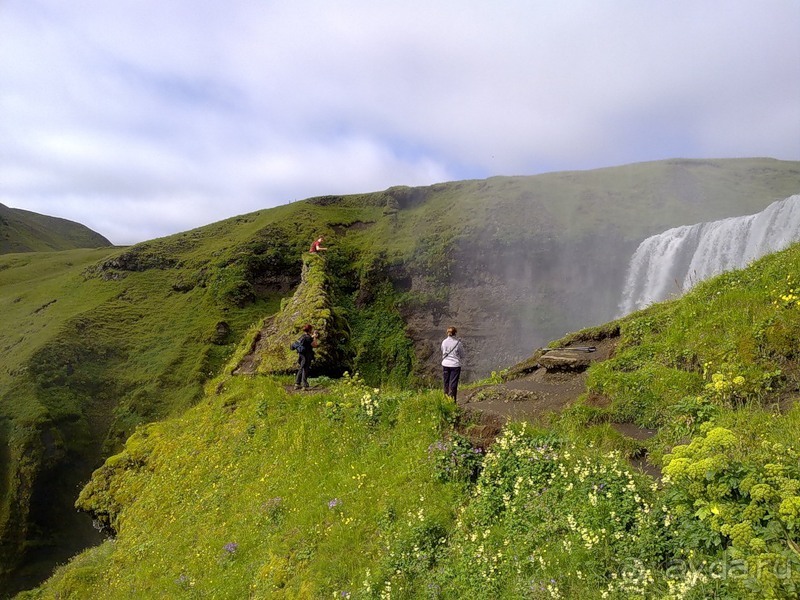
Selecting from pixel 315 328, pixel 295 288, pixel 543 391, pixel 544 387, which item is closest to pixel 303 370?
pixel 315 328

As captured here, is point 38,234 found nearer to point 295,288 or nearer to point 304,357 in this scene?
point 295,288

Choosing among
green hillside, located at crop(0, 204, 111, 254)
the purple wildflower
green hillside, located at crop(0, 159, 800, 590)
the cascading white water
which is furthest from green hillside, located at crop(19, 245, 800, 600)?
green hillside, located at crop(0, 204, 111, 254)

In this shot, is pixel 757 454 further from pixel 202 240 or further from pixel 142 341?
pixel 202 240

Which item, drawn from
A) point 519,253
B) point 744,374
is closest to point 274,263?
point 519,253

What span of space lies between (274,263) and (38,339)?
2220 centimetres

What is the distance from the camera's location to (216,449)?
488 inches

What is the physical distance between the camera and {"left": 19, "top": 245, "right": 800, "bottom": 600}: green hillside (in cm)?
464

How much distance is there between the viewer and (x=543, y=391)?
13250 mm

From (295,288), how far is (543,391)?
39712mm

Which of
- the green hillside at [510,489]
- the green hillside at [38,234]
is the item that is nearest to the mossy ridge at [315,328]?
the green hillside at [510,489]

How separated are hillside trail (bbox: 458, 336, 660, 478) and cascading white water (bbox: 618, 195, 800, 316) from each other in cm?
1180

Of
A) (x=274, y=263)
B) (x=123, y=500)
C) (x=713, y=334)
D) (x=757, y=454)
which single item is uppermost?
(x=274, y=263)

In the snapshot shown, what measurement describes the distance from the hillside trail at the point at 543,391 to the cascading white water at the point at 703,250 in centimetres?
1180

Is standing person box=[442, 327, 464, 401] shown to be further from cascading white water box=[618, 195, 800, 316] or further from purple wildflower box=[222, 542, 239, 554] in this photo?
cascading white water box=[618, 195, 800, 316]
